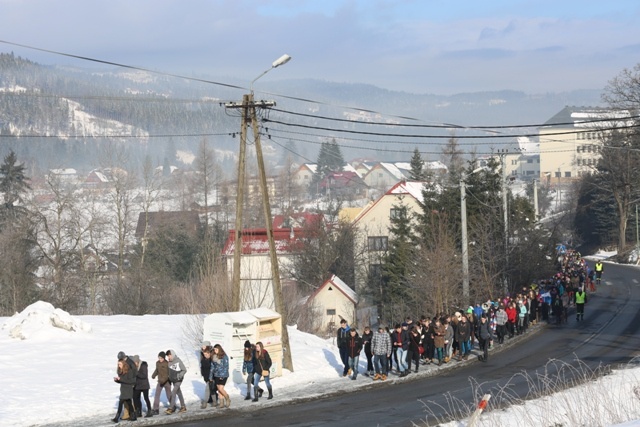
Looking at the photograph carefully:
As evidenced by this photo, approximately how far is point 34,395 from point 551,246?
3737 cm

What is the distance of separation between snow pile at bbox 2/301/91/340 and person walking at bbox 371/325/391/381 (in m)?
10.5

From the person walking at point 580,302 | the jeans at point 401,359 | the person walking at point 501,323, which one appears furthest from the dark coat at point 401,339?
the person walking at point 580,302

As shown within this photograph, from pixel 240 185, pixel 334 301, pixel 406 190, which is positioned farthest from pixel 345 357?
pixel 406 190

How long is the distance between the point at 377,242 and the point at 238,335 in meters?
48.2

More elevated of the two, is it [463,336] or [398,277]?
[463,336]

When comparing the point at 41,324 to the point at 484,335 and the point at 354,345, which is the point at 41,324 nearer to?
the point at 354,345

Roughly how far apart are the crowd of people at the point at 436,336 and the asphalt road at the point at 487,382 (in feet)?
1.97

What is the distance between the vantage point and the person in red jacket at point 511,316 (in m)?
32.3

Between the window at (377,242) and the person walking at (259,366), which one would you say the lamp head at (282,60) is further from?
the window at (377,242)

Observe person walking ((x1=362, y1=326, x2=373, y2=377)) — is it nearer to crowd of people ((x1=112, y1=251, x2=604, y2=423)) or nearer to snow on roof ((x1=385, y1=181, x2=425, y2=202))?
crowd of people ((x1=112, y1=251, x2=604, y2=423))

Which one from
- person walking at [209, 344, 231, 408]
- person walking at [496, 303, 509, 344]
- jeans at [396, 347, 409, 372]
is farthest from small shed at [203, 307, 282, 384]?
person walking at [496, 303, 509, 344]

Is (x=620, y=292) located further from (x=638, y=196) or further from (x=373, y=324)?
(x=638, y=196)

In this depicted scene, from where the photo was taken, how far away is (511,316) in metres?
32.3

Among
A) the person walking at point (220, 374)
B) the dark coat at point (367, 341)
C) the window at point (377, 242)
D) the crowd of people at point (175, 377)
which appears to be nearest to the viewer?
the crowd of people at point (175, 377)
